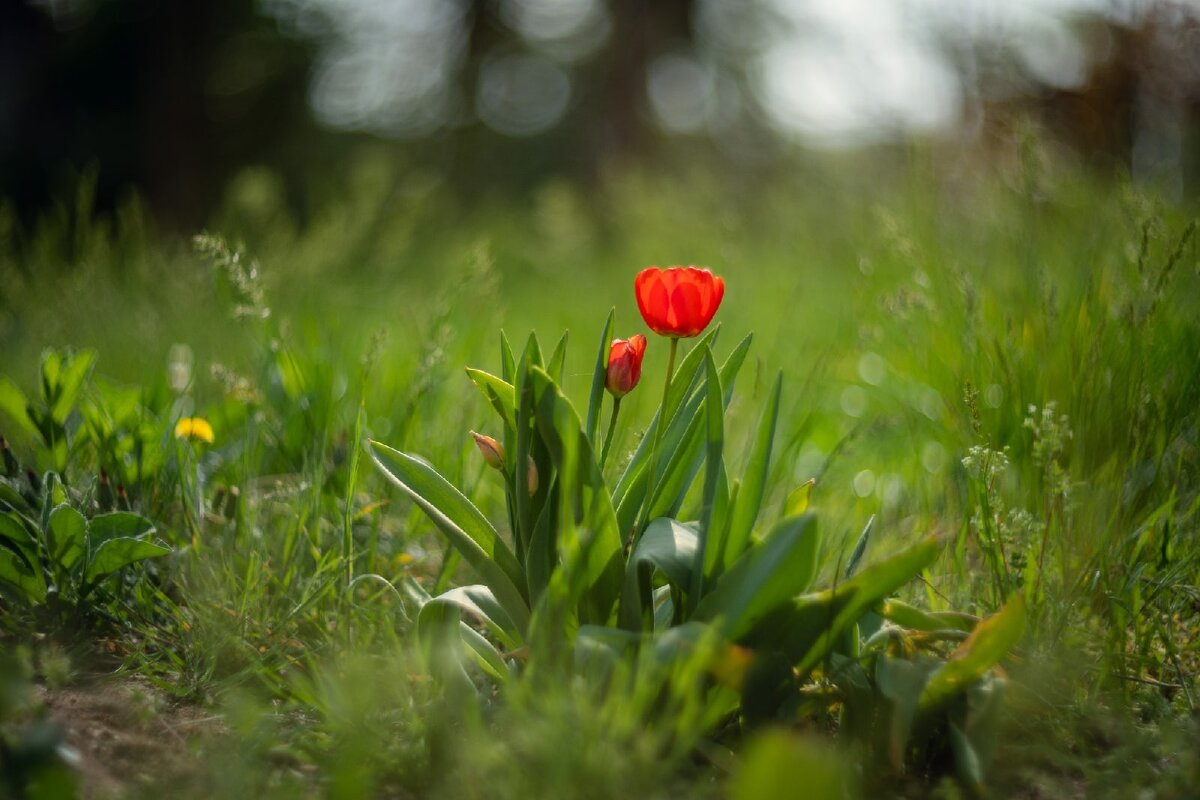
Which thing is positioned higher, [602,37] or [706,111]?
[602,37]

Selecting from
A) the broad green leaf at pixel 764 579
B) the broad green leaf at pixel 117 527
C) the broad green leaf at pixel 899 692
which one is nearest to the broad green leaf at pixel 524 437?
the broad green leaf at pixel 764 579

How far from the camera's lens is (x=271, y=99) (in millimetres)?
7324

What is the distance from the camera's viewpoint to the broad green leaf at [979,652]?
1189mm

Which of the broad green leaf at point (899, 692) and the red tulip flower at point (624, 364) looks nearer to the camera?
the broad green leaf at point (899, 692)

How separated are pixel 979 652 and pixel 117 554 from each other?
1.31 m

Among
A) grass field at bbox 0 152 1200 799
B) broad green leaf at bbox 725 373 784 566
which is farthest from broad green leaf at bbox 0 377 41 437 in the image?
broad green leaf at bbox 725 373 784 566

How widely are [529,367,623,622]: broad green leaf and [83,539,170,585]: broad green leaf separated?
2.21ft

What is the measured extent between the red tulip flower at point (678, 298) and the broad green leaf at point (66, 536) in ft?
3.16

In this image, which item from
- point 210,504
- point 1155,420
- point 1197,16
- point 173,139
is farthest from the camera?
point 173,139

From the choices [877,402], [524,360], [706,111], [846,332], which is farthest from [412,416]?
[706,111]

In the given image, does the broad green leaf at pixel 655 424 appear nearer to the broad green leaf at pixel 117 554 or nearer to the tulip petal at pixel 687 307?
the tulip petal at pixel 687 307

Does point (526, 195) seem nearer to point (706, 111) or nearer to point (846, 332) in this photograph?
point (706, 111)

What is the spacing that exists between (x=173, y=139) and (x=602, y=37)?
3.93 metres

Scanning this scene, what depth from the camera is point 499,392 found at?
1.41 m
